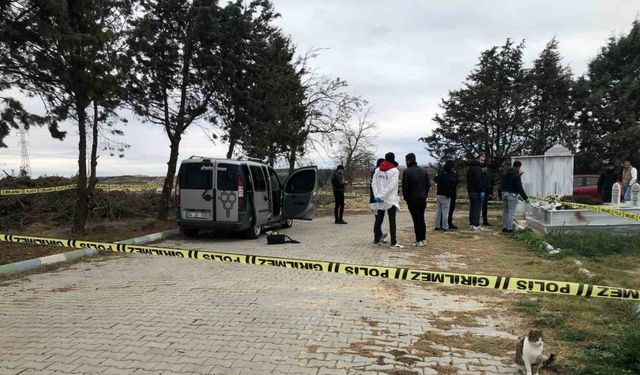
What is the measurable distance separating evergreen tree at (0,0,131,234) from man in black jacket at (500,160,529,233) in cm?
974

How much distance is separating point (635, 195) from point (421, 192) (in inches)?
238

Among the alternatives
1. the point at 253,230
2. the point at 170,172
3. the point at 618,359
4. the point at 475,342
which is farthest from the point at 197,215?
the point at 618,359

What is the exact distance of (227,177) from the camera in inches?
429

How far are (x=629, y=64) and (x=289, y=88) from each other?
67.4 feet

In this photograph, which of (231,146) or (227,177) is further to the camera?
(231,146)

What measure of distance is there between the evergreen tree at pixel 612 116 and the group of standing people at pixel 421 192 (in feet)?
48.4

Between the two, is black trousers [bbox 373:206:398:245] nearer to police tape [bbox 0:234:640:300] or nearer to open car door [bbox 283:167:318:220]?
open car door [bbox 283:167:318:220]

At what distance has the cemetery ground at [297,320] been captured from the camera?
12.7 feet

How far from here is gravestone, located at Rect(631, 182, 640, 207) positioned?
11.8 metres

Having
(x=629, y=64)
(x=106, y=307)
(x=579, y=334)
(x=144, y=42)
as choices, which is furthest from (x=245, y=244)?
(x=629, y=64)

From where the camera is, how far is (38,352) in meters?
4.07

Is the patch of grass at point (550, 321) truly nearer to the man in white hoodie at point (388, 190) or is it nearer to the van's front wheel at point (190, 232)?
the man in white hoodie at point (388, 190)

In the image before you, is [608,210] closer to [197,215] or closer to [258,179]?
[258,179]

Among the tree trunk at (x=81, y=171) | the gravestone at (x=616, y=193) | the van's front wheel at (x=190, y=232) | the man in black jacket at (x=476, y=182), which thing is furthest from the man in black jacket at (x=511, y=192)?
the tree trunk at (x=81, y=171)
